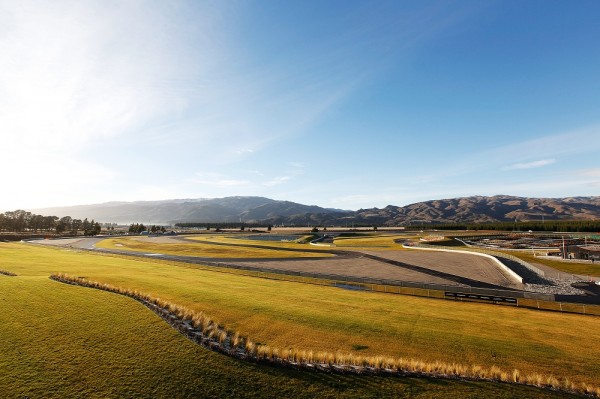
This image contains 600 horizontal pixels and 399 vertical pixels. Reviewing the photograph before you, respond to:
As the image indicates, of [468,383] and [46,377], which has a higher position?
[46,377]

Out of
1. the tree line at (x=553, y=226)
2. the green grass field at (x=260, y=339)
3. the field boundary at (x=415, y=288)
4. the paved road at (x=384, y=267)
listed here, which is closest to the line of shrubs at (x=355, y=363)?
the green grass field at (x=260, y=339)

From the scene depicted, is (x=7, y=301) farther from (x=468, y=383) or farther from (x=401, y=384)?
(x=468, y=383)

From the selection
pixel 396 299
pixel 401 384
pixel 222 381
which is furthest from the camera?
pixel 396 299

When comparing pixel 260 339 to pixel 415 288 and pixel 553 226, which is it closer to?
pixel 415 288

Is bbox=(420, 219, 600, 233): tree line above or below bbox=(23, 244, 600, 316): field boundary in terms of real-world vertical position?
above

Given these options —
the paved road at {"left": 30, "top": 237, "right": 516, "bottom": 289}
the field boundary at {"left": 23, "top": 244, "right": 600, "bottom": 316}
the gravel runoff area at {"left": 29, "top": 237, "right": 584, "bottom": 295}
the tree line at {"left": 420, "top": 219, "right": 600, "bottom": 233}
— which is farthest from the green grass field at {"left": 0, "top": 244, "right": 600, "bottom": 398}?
the tree line at {"left": 420, "top": 219, "right": 600, "bottom": 233}

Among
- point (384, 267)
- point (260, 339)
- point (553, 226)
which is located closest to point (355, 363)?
point (260, 339)

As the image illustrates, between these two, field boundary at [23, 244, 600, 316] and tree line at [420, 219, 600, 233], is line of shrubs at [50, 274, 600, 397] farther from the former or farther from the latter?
tree line at [420, 219, 600, 233]

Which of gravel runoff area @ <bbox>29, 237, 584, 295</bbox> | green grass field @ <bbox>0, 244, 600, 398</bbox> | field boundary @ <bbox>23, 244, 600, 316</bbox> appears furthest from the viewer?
gravel runoff area @ <bbox>29, 237, 584, 295</bbox>

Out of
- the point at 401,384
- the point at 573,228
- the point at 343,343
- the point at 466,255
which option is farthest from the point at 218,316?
the point at 573,228
